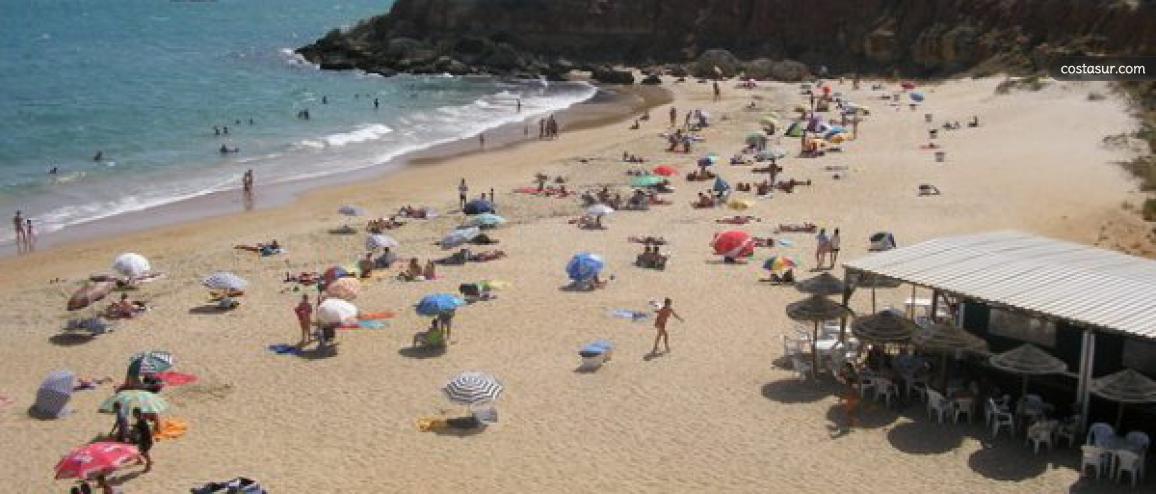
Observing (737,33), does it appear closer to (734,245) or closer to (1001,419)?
(734,245)

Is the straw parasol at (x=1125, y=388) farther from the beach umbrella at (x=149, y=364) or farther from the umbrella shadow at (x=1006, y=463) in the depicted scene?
the beach umbrella at (x=149, y=364)

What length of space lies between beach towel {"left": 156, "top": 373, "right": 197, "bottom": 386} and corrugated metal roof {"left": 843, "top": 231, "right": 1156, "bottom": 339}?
10004 millimetres

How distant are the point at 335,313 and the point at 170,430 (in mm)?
3954

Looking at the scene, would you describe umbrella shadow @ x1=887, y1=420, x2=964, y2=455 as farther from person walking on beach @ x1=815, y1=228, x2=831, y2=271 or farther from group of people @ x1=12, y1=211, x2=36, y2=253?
group of people @ x1=12, y1=211, x2=36, y2=253

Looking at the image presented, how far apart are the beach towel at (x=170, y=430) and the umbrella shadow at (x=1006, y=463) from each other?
10.3 metres

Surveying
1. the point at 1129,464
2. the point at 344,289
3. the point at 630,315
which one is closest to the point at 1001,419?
the point at 1129,464

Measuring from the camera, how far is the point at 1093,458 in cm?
1293

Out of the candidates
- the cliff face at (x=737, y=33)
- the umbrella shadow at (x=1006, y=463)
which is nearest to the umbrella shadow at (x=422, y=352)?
the umbrella shadow at (x=1006, y=463)

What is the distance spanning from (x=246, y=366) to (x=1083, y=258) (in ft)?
42.1

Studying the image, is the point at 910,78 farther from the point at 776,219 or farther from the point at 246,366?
the point at 246,366

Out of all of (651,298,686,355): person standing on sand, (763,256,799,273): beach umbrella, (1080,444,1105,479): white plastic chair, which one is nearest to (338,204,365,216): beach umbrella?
(763,256,799,273): beach umbrella

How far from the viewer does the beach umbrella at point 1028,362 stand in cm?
1380

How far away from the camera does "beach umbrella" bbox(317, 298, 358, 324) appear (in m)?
18.2

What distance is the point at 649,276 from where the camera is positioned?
22.4m
